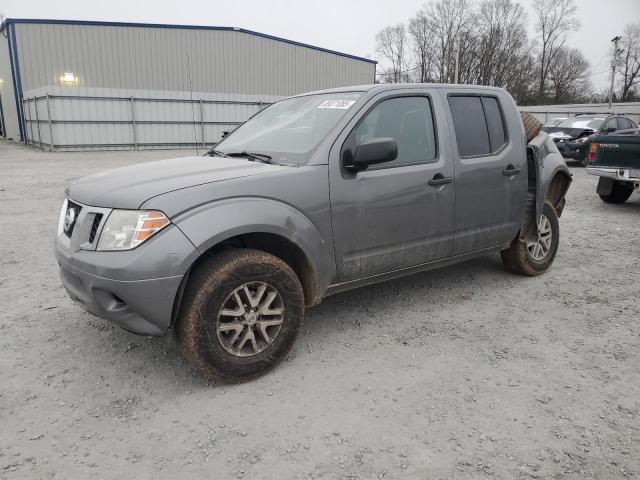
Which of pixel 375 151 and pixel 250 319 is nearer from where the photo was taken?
pixel 250 319

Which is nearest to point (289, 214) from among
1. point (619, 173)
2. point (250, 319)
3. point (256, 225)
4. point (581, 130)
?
point (256, 225)

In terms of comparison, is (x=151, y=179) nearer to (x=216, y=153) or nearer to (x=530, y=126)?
(x=216, y=153)

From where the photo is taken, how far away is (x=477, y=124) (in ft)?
14.0

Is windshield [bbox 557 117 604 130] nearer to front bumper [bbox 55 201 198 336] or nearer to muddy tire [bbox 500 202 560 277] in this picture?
muddy tire [bbox 500 202 560 277]

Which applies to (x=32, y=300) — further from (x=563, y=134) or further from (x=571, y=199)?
(x=563, y=134)

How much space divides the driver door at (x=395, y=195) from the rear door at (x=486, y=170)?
0.52 ft

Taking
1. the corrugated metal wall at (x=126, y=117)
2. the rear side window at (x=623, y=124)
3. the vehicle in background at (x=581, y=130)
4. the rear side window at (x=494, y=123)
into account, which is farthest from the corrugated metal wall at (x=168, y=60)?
the rear side window at (x=494, y=123)

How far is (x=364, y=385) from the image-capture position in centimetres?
304

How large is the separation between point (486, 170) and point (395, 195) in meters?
1.06

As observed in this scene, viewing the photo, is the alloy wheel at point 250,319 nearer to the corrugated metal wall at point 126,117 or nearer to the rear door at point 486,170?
the rear door at point 486,170

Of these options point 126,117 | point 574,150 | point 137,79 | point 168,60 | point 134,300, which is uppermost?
point 168,60

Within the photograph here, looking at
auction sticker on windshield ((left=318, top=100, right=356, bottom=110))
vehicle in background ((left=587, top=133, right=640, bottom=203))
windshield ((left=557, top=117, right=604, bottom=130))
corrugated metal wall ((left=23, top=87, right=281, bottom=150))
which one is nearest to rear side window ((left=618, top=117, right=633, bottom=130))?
windshield ((left=557, top=117, right=604, bottom=130))

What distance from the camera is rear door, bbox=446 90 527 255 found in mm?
4074

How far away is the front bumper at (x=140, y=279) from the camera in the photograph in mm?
2656
